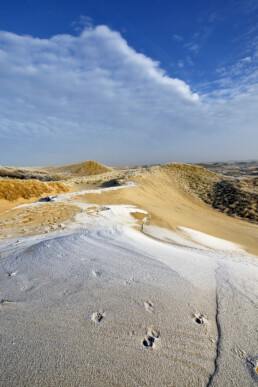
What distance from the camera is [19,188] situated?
22.9 feet

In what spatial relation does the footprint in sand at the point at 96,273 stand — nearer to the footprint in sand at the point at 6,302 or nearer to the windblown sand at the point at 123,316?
the windblown sand at the point at 123,316

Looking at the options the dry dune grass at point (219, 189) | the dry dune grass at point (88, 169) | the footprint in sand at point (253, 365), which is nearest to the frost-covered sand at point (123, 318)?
the footprint in sand at point (253, 365)

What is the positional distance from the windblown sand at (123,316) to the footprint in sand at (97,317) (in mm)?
11

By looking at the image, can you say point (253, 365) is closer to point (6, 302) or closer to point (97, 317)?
point (97, 317)

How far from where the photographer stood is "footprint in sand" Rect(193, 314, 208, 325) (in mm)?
1470

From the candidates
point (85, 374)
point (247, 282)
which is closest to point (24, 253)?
point (85, 374)

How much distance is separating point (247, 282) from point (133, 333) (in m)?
1.58

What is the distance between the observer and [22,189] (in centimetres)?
707

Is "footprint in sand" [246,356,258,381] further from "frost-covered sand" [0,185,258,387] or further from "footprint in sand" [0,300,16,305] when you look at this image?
"footprint in sand" [0,300,16,305]

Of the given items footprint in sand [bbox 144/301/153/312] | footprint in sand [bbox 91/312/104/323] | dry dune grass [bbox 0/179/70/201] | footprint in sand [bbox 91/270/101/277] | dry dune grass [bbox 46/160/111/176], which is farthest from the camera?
dry dune grass [bbox 46/160/111/176]

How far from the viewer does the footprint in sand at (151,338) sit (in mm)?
1262

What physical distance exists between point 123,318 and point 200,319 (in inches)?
25.2

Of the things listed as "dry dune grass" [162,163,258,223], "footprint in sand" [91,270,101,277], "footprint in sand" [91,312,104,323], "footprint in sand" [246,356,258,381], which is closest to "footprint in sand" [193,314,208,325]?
"footprint in sand" [246,356,258,381]

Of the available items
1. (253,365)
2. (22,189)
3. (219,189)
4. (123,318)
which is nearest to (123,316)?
(123,318)
